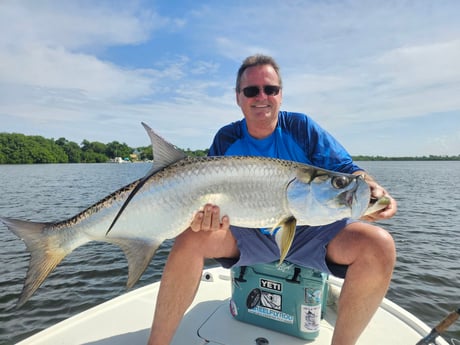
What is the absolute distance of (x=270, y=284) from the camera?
271 centimetres

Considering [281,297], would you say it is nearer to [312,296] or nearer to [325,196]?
[312,296]

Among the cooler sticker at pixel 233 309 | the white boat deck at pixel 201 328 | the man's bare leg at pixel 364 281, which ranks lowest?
the white boat deck at pixel 201 328

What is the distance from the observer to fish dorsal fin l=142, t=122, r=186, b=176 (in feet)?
7.41

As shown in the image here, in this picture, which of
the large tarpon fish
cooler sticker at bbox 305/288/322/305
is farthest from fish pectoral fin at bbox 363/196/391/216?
cooler sticker at bbox 305/288/322/305

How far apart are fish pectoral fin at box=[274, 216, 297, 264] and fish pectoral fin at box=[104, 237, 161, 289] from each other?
0.86m

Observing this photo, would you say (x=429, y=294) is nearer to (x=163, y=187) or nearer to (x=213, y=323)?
(x=213, y=323)

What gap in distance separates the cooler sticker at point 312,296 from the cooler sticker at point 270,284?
0.70 feet

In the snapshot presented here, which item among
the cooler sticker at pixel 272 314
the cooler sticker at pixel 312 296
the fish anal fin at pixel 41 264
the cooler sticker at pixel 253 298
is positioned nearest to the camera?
the fish anal fin at pixel 41 264

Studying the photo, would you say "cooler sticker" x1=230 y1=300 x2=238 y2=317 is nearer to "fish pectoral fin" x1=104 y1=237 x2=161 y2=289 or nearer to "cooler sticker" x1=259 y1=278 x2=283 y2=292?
"cooler sticker" x1=259 y1=278 x2=283 y2=292

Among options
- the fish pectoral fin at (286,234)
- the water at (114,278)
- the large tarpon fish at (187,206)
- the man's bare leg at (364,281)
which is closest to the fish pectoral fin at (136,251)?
the large tarpon fish at (187,206)

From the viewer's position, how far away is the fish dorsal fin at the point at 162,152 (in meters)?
2.26

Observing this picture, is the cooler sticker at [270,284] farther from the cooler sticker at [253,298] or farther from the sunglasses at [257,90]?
the sunglasses at [257,90]

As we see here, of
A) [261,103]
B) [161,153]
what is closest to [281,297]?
[161,153]

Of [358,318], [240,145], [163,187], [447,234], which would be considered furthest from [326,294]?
[447,234]
